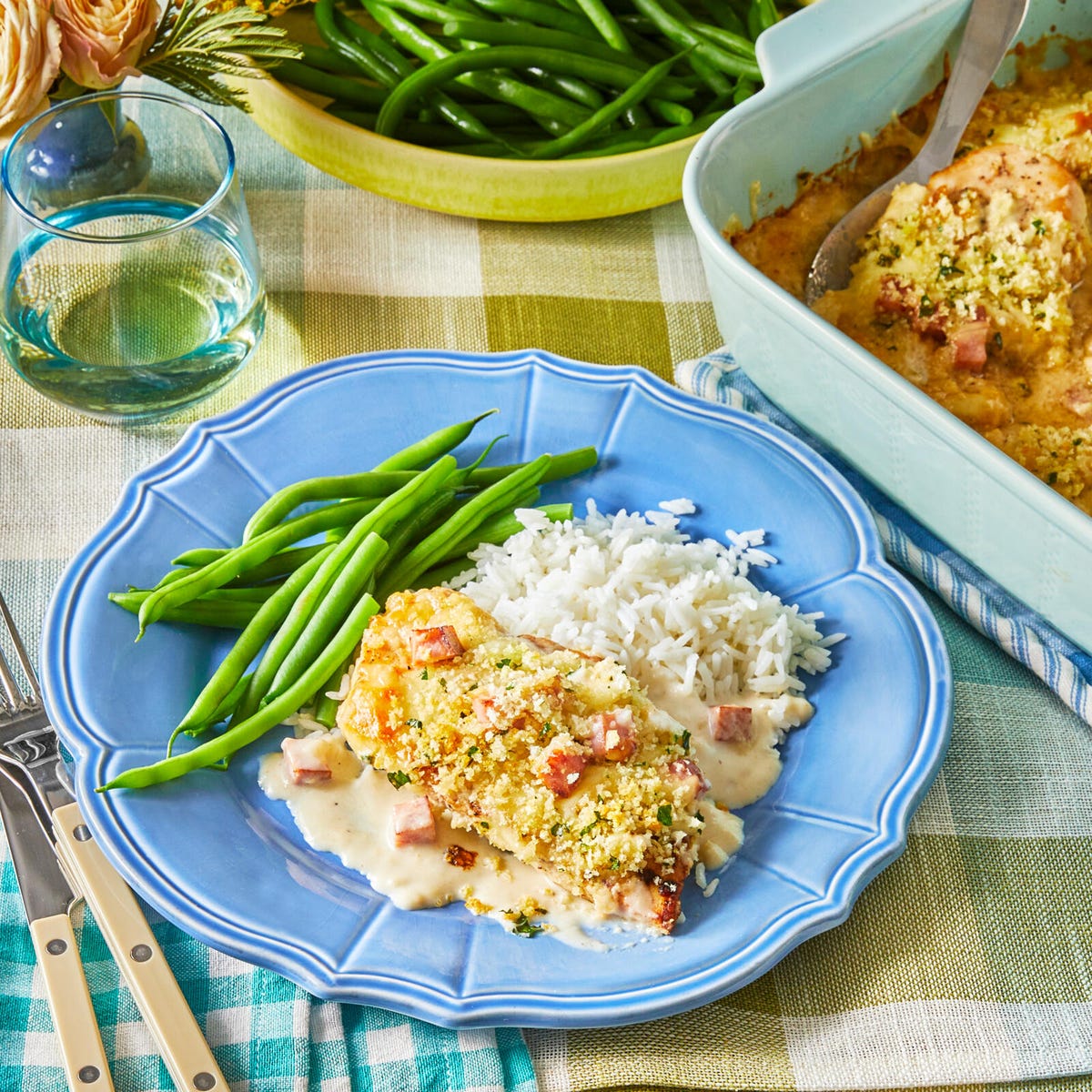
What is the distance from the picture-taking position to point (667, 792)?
7.54 feet

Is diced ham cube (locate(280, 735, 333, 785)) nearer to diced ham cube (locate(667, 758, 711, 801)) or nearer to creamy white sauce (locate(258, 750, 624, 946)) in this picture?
creamy white sauce (locate(258, 750, 624, 946))

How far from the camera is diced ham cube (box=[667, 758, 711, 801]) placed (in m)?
2.31

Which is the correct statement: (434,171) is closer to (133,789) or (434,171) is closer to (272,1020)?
(133,789)

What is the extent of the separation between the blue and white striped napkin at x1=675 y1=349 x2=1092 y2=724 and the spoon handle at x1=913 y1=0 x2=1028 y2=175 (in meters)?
0.78

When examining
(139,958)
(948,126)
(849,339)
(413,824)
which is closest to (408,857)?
(413,824)

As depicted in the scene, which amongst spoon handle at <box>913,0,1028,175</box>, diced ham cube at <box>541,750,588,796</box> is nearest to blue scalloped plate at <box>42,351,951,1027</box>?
diced ham cube at <box>541,750,588,796</box>

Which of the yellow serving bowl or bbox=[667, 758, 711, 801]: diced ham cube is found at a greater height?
the yellow serving bowl

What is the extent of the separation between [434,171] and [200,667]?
5.38 feet

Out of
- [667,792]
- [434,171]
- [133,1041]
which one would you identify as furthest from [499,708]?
[434,171]

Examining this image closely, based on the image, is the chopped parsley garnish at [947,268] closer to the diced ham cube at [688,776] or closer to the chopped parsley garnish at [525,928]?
the diced ham cube at [688,776]

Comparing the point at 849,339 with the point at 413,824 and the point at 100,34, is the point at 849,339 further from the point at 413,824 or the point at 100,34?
the point at 100,34

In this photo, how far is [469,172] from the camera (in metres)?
3.50

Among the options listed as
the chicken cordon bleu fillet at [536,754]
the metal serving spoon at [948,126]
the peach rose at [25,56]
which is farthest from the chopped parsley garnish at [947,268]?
the peach rose at [25,56]

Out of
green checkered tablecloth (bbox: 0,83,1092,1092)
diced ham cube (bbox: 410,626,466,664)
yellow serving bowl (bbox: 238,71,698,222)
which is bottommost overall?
green checkered tablecloth (bbox: 0,83,1092,1092)
